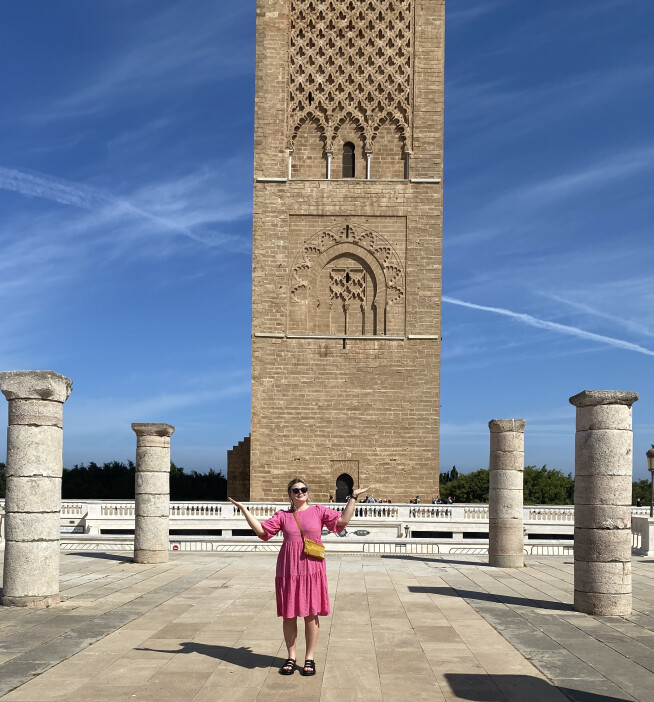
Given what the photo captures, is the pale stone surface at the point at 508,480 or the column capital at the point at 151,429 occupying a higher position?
the column capital at the point at 151,429

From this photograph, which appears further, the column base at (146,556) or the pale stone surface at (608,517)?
the column base at (146,556)

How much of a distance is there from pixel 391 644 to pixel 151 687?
7.68 feet

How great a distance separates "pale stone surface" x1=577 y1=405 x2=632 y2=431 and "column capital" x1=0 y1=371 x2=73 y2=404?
5878 millimetres

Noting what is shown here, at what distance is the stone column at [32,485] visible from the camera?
9.38 metres

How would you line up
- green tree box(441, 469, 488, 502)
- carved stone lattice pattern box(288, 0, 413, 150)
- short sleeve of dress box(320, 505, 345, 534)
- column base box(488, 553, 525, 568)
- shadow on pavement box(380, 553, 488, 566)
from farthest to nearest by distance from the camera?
green tree box(441, 469, 488, 502)
carved stone lattice pattern box(288, 0, 413, 150)
shadow on pavement box(380, 553, 488, 566)
column base box(488, 553, 525, 568)
short sleeve of dress box(320, 505, 345, 534)

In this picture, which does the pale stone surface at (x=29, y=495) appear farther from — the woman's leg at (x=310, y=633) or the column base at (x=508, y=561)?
the column base at (x=508, y=561)

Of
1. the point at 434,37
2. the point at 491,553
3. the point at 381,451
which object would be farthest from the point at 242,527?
the point at 434,37

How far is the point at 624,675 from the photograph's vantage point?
6.42 m

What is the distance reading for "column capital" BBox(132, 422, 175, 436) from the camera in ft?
46.6

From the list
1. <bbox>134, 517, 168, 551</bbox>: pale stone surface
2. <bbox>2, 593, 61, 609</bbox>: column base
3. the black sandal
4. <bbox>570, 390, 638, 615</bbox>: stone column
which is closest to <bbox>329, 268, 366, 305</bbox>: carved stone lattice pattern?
<bbox>134, 517, 168, 551</bbox>: pale stone surface

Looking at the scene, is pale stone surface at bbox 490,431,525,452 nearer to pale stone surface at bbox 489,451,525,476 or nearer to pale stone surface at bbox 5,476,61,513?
pale stone surface at bbox 489,451,525,476

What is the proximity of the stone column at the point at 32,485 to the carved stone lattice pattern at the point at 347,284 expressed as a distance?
65.4 feet

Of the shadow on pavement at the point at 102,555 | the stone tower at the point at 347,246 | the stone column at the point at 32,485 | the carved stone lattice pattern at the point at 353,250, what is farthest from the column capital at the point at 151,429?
the carved stone lattice pattern at the point at 353,250

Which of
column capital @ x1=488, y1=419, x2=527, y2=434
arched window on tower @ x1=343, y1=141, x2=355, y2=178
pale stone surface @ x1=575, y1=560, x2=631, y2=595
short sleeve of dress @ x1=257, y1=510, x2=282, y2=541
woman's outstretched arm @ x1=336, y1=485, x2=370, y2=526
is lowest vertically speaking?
pale stone surface @ x1=575, y1=560, x2=631, y2=595
